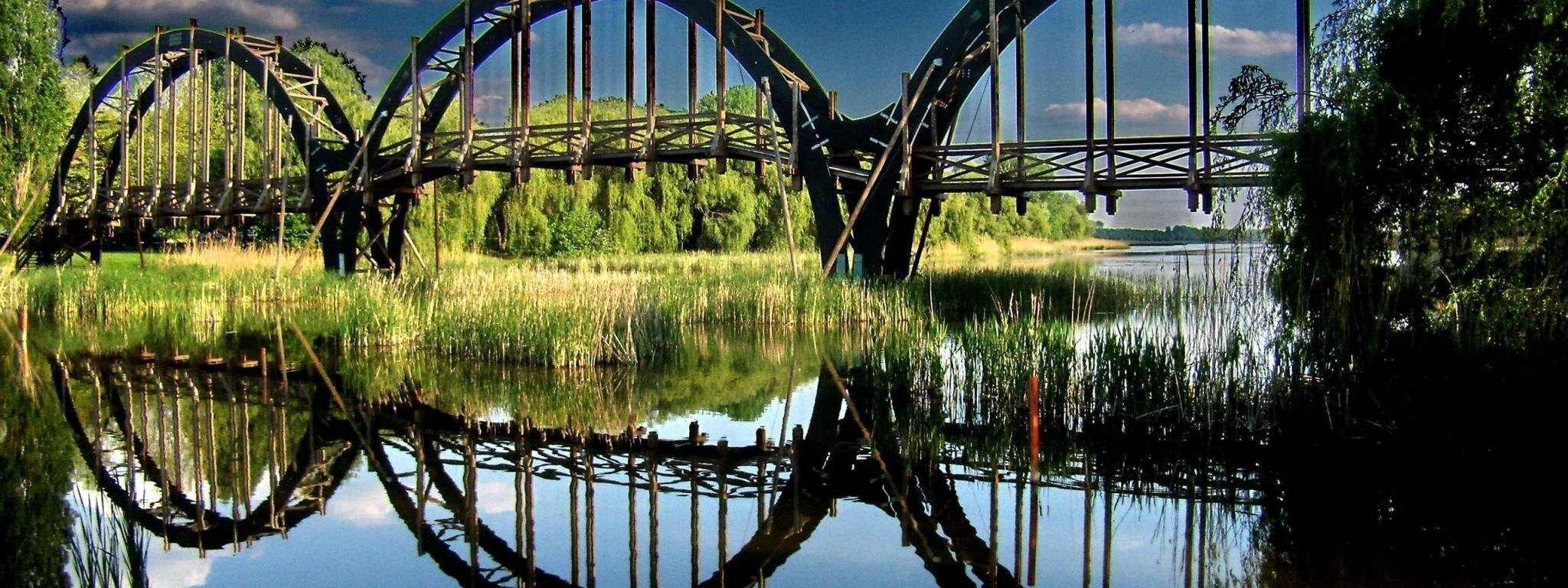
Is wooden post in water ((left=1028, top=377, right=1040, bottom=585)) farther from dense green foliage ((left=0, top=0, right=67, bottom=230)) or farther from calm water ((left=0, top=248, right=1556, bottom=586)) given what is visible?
dense green foliage ((left=0, top=0, right=67, bottom=230))

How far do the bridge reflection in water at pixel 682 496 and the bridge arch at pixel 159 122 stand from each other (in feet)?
47.5

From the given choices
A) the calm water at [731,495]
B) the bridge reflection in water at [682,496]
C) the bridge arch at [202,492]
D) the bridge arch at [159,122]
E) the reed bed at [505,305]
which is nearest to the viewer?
the calm water at [731,495]

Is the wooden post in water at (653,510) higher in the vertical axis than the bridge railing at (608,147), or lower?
lower

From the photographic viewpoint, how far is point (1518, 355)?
8.34m

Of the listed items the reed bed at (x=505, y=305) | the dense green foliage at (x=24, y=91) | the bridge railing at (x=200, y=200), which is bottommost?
the reed bed at (x=505, y=305)

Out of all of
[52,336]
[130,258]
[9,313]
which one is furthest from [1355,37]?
[130,258]

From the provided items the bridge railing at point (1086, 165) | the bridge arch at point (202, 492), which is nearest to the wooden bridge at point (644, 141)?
the bridge railing at point (1086, 165)

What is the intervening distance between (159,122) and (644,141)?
1358 cm

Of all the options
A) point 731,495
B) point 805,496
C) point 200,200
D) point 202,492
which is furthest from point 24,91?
point 805,496

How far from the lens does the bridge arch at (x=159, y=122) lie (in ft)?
79.0

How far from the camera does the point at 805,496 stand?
24.5 feet

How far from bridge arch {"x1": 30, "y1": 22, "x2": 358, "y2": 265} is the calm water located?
13884 mm

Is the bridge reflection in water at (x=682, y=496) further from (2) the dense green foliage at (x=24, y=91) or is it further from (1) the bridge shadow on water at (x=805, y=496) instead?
(2) the dense green foliage at (x=24, y=91)

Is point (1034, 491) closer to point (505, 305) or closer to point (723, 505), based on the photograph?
point (723, 505)
